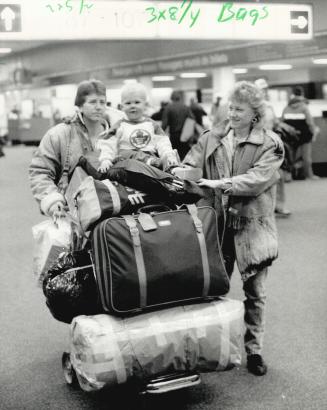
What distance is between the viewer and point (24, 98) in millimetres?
29062

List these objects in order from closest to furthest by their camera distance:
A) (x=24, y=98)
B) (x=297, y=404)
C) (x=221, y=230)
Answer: (x=297, y=404) → (x=221, y=230) → (x=24, y=98)

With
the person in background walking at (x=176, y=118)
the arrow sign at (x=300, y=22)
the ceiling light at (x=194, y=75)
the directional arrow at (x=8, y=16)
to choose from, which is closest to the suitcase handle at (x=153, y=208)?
the directional arrow at (x=8, y=16)

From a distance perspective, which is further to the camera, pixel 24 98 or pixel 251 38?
pixel 24 98

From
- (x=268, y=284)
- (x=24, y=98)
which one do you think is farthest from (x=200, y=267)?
(x=24, y=98)

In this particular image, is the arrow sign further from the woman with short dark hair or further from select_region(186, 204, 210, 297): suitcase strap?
select_region(186, 204, 210, 297): suitcase strap

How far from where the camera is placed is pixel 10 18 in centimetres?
622

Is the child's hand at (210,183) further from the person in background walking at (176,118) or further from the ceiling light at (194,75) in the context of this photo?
the ceiling light at (194,75)

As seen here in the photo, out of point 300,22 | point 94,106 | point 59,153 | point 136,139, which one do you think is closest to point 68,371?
point 59,153

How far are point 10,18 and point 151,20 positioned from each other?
141cm

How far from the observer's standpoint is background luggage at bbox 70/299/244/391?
255 cm

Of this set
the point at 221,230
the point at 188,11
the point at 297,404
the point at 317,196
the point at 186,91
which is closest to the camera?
the point at 297,404

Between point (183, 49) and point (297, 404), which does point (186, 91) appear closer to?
point (183, 49)

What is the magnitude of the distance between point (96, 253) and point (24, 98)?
27597mm

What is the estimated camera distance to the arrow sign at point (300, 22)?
7327 millimetres
